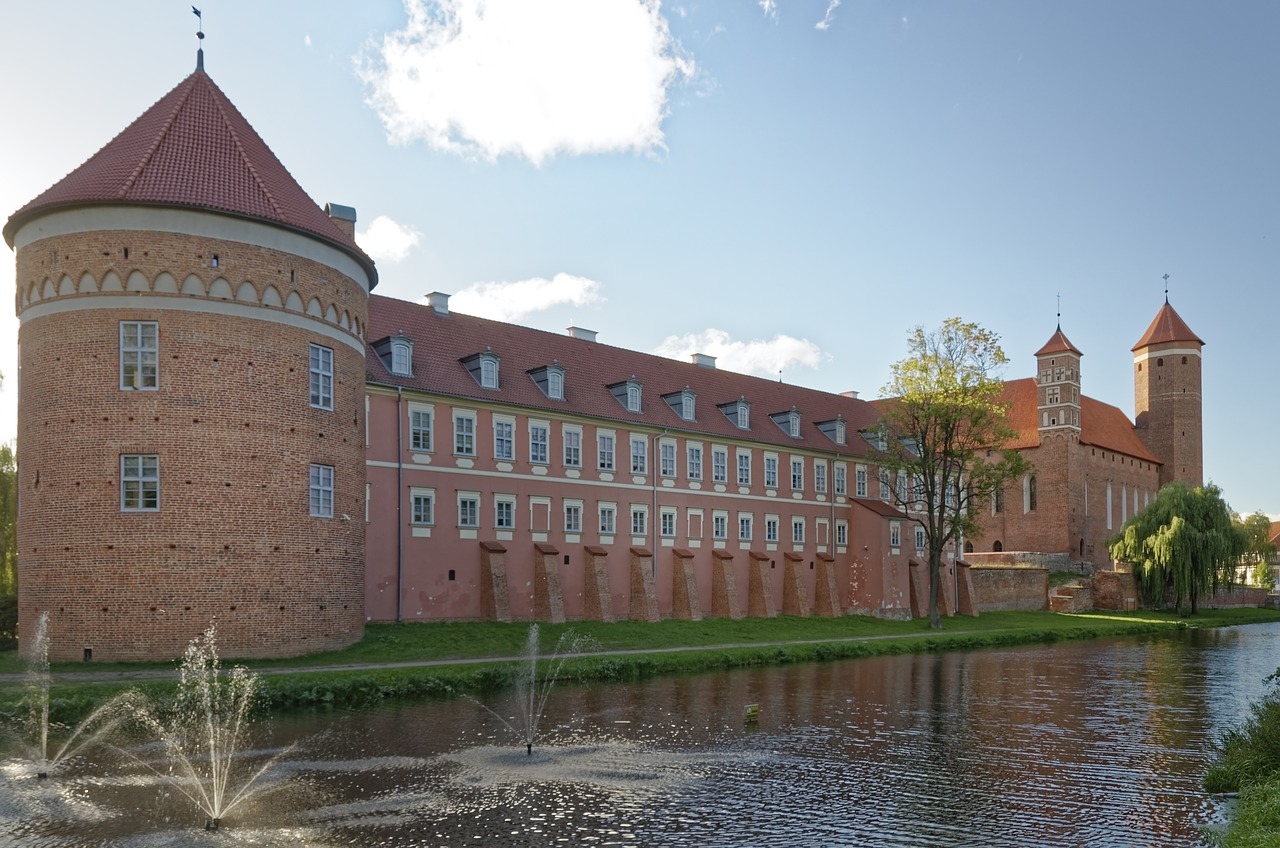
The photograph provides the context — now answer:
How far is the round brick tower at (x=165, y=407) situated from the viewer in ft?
81.2

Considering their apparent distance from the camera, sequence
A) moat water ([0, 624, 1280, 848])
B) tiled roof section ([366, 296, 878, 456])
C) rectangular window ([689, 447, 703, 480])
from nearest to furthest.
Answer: moat water ([0, 624, 1280, 848])
tiled roof section ([366, 296, 878, 456])
rectangular window ([689, 447, 703, 480])

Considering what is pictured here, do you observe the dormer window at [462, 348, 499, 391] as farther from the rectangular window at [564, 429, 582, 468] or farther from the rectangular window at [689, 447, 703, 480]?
the rectangular window at [689, 447, 703, 480]

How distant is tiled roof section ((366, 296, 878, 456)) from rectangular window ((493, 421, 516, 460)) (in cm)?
95

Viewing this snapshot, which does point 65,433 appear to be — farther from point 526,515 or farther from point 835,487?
point 835,487

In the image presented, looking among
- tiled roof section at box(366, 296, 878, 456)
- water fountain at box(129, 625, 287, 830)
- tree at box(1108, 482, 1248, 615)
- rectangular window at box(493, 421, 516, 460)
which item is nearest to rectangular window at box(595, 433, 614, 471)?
tiled roof section at box(366, 296, 878, 456)

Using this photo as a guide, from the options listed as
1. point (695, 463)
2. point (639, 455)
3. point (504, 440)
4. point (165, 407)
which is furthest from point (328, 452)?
point (695, 463)

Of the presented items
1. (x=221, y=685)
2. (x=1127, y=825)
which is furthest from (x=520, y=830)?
(x=221, y=685)

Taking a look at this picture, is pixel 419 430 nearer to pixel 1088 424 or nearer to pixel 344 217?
pixel 344 217

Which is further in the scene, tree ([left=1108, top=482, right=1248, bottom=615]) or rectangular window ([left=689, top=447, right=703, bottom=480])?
tree ([left=1108, top=482, right=1248, bottom=615])

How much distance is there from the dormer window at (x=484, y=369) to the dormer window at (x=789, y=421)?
18045 mm

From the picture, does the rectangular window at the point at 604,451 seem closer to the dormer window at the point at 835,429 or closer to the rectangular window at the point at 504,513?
the rectangular window at the point at 504,513

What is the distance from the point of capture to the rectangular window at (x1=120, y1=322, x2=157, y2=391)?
25.2m

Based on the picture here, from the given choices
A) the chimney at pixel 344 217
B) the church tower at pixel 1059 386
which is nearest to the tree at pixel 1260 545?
the church tower at pixel 1059 386

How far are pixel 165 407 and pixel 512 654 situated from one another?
1152cm
